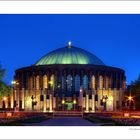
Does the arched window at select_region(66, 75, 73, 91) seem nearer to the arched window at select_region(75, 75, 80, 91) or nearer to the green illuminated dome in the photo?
the arched window at select_region(75, 75, 80, 91)

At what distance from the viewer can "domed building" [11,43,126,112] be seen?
401 feet

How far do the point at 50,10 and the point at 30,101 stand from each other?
90510 millimetres

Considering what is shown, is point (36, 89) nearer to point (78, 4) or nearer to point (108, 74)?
point (108, 74)

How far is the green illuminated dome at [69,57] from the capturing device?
439 feet

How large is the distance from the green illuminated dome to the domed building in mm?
6181

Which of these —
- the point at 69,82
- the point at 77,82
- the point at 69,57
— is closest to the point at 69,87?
the point at 69,82

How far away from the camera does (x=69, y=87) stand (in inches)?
4951

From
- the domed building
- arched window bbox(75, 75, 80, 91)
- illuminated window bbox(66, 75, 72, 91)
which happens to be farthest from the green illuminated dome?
illuminated window bbox(66, 75, 72, 91)

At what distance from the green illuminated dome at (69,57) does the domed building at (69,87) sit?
20.3ft

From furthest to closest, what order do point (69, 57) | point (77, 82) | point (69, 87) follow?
point (69, 57) → point (69, 87) → point (77, 82)

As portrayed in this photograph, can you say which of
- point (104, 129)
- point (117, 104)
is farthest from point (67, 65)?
point (104, 129)

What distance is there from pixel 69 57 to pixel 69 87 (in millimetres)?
12765

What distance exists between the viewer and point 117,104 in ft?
405

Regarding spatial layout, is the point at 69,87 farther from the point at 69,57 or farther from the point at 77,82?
the point at 69,57
